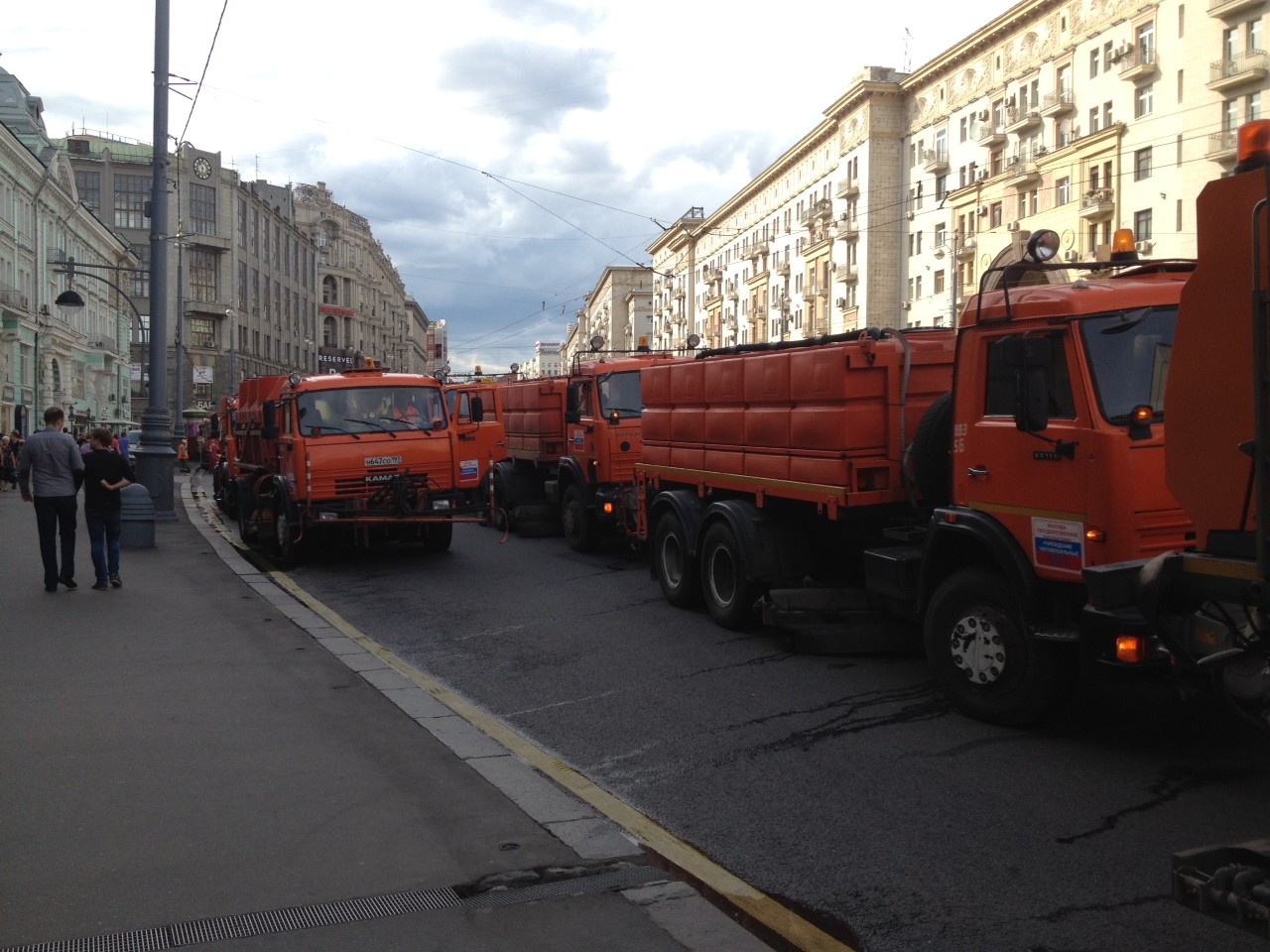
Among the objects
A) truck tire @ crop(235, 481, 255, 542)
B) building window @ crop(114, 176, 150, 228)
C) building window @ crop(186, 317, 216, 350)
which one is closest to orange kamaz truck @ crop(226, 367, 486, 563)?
truck tire @ crop(235, 481, 255, 542)

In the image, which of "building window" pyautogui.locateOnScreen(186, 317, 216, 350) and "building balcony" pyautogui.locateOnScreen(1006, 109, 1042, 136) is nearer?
"building balcony" pyautogui.locateOnScreen(1006, 109, 1042, 136)

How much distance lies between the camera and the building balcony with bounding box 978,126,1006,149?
5019cm

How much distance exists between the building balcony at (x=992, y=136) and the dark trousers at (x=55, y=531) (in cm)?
4581

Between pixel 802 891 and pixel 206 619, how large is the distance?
24.5 feet

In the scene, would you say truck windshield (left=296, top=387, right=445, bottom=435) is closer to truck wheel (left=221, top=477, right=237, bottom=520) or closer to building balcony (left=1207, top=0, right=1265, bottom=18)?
truck wheel (left=221, top=477, right=237, bottom=520)

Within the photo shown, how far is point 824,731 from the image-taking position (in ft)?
22.8

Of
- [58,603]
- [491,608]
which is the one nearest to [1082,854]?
[491,608]

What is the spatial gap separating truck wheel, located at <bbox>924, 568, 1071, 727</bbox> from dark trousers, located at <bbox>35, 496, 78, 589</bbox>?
892cm

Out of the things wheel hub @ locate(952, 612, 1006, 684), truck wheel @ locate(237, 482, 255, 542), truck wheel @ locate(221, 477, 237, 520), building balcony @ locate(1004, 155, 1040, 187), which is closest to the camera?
wheel hub @ locate(952, 612, 1006, 684)

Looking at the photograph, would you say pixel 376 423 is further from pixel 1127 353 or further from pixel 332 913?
pixel 332 913

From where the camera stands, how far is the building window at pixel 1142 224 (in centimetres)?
4050

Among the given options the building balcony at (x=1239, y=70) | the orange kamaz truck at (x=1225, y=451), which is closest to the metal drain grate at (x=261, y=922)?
the orange kamaz truck at (x=1225, y=451)

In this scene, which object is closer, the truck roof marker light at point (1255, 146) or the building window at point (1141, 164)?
the truck roof marker light at point (1255, 146)

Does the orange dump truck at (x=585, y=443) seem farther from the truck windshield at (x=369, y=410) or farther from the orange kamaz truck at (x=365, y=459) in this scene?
the truck windshield at (x=369, y=410)
